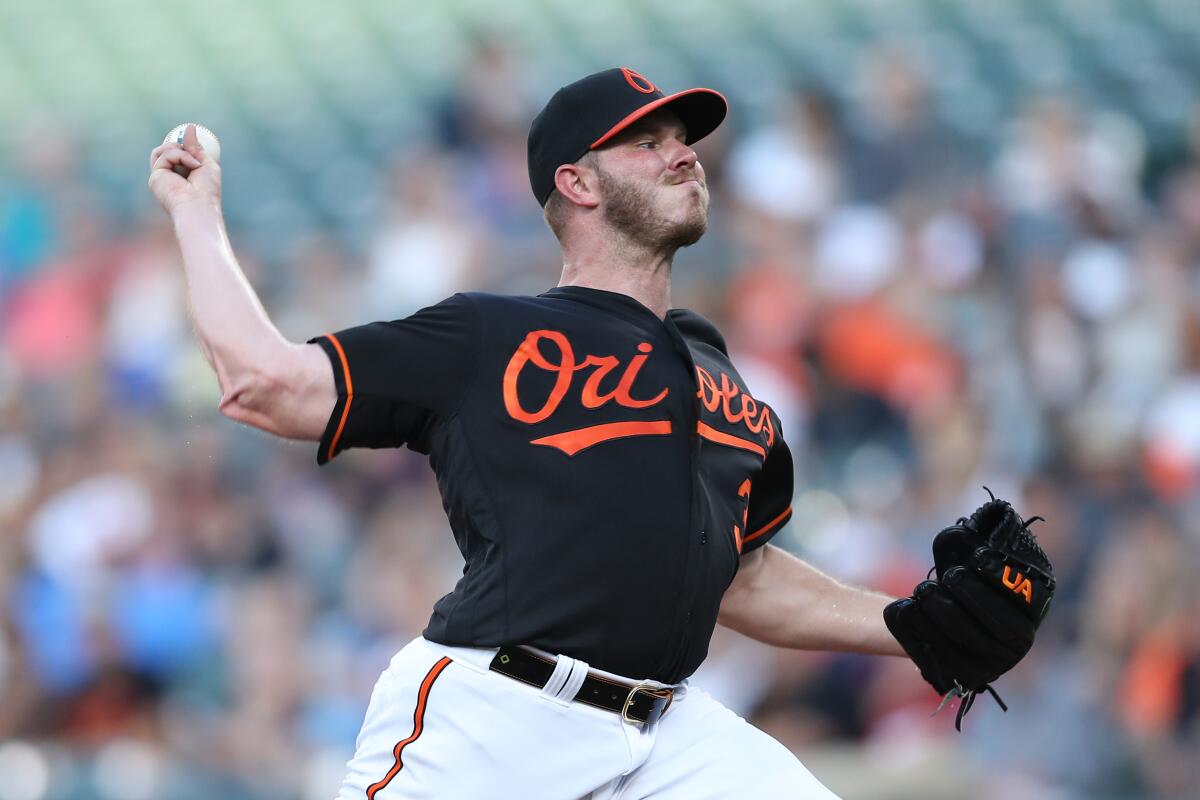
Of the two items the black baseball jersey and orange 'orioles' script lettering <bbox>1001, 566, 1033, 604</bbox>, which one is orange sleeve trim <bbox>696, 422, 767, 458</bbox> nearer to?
the black baseball jersey

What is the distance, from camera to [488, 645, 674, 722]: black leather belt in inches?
111

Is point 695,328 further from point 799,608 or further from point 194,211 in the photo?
point 194,211

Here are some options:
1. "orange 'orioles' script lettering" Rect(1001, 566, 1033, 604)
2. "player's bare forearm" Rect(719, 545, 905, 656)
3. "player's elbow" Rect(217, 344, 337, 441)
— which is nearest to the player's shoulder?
"player's bare forearm" Rect(719, 545, 905, 656)

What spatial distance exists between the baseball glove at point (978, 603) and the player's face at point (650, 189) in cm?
79

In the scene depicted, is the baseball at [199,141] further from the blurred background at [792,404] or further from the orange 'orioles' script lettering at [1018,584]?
the blurred background at [792,404]

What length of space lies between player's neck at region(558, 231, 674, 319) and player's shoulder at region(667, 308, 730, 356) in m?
0.12

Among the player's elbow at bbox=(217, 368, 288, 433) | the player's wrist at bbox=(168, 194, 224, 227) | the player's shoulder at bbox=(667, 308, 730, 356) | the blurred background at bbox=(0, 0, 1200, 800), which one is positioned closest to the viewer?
the player's elbow at bbox=(217, 368, 288, 433)

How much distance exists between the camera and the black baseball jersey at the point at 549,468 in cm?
279

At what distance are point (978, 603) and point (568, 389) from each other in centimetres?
92

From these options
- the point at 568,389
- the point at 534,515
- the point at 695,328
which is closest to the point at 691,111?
the point at 695,328

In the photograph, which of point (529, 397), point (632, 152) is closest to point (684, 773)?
point (529, 397)

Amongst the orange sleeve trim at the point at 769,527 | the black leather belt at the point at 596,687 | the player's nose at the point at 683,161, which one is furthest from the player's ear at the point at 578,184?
the black leather belt at the point at 596,687

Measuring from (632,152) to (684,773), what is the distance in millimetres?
1195

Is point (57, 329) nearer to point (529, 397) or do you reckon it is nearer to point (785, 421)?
point (785, 421)
